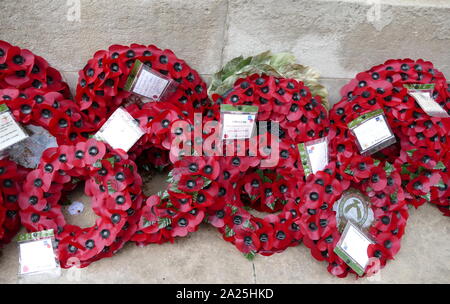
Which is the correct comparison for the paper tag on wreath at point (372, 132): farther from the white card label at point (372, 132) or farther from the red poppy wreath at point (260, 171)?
the red poppy wreath at point (260, 171)

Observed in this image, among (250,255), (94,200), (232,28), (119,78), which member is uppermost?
(232,28)

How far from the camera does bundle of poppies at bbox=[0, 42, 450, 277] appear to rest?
6.30 feet

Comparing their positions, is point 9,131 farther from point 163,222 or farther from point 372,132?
point 372,132

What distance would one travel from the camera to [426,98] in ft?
7.55

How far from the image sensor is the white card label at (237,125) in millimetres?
2049

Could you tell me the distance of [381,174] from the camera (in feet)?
6.82

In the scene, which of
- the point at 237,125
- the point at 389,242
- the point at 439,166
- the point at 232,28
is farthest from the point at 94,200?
the point at 439,166

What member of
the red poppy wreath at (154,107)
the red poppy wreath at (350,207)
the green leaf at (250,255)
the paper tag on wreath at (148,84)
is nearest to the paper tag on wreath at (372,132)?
the red poppy wreath at (350,207)

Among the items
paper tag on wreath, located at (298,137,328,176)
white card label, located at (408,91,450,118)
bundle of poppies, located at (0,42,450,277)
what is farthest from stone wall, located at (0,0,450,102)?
paper tag on wreath, located at (298,137,328,176)

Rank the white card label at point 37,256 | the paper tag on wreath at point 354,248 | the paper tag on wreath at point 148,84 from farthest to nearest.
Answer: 1. the paper tag on wreath at point 148,84
2. the paper tag on wreath at point 354,248
3. the white card label at point 37,256

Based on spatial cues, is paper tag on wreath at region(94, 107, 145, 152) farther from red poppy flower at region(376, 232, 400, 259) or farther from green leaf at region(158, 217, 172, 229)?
red poppy flower at region(376, 232, 400, 259)

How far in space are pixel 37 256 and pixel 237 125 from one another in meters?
1.15

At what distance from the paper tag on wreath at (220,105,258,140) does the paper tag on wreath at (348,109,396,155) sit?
60 centimetres

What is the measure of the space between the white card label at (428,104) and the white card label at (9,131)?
2125 millimetres
